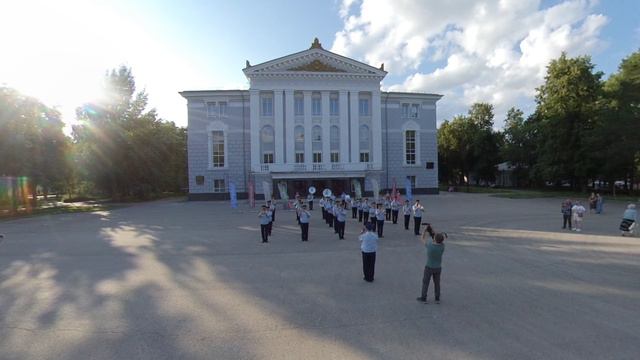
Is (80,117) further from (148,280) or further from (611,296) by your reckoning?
(611,296)

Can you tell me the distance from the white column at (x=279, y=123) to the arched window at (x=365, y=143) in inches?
411

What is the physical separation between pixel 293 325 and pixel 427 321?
7.47ft

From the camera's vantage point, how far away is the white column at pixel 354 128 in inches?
2039

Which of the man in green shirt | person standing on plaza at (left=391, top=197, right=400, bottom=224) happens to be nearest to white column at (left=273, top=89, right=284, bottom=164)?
person standing on plaza at (left=391, top=197, right=400, bottom=224)

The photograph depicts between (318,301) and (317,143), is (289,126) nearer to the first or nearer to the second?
(317,143)

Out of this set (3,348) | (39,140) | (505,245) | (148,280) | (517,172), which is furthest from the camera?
(517,172)

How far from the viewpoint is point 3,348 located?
5.96m

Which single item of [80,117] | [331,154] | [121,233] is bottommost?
[121,233]

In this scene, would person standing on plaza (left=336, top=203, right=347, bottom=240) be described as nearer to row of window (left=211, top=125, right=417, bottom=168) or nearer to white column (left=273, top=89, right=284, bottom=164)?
white column (left=273, top=89, right=284, bottom=164)

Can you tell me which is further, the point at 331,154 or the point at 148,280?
the point at 331,154

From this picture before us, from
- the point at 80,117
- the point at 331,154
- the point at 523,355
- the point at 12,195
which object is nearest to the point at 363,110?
the point at 331,154

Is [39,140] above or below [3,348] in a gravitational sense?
above

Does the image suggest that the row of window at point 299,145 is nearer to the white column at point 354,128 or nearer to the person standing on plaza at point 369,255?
the white column at point 354,128

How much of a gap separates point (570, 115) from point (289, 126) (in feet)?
111
